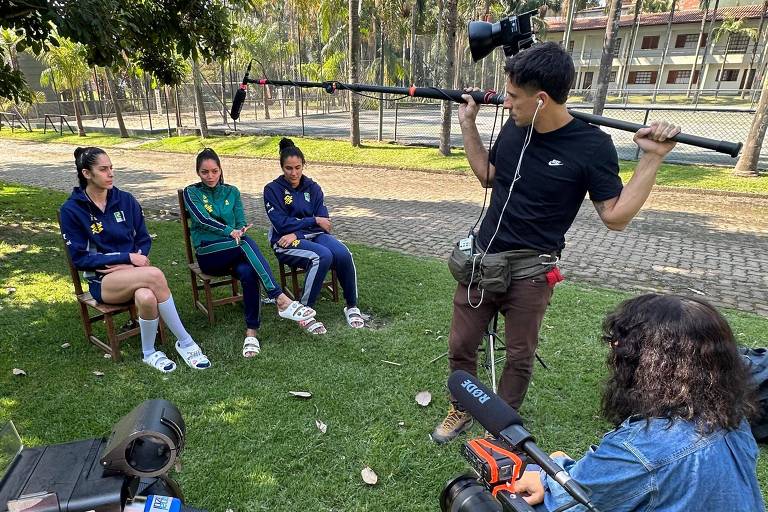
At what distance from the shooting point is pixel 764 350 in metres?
3.28

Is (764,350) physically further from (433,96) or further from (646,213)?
(646,213)

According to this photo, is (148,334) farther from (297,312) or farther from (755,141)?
(755,141)

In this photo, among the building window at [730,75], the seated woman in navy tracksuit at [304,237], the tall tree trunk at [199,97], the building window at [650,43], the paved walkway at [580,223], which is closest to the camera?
the seated woman in navy tracksuit at [304,237]

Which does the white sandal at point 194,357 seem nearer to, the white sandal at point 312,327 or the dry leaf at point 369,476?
the white sandal at point 312,327

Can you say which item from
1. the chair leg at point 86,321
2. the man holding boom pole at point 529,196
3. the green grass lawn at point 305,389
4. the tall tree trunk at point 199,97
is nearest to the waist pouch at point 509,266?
the man holding boom pole at point 529,196

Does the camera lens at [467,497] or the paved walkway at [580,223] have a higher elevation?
the camera lens at [467,497]

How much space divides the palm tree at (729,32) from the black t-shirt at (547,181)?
4744cm

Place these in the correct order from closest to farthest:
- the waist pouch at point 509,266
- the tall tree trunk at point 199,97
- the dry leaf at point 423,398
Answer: the waist pouch at point 509,266
the dry leaf at point 423,398
the tall tree trunk at point 199,97

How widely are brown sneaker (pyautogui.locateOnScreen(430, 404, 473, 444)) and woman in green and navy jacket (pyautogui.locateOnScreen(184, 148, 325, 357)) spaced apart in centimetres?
165

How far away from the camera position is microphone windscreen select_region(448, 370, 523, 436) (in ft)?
4.12

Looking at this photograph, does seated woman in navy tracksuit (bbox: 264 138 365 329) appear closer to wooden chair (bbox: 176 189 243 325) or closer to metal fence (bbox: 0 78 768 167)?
wooden chair (bbox: 176 189 243 325)

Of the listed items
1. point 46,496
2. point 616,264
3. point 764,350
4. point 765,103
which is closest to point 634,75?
point 765,103

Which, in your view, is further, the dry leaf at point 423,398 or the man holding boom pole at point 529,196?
the dry leaf at point 423,398

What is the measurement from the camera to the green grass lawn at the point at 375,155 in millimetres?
10963
